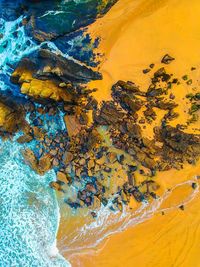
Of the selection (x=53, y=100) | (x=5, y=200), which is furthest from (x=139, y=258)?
(x=53, y=100)

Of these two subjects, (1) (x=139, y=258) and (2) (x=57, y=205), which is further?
(2) (x=57, y=205)

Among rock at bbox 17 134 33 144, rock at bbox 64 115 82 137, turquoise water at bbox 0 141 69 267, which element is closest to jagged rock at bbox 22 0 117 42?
rock at bbox 64 115 82 137

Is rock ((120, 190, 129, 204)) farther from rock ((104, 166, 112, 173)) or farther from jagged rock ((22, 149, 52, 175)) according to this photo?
jagged rock ((22, 149, 52, 175))

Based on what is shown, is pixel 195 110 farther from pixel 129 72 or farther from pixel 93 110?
pixel 93 110

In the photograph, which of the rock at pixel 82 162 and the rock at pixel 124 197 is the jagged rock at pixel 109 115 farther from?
the rock at pixel 124 197

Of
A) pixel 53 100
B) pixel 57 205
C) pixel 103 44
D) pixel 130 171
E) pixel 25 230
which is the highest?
pixel 103 44

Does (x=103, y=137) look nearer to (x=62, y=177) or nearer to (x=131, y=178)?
(x=131, y=178)

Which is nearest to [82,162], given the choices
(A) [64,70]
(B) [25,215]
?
(B) [25,215]
